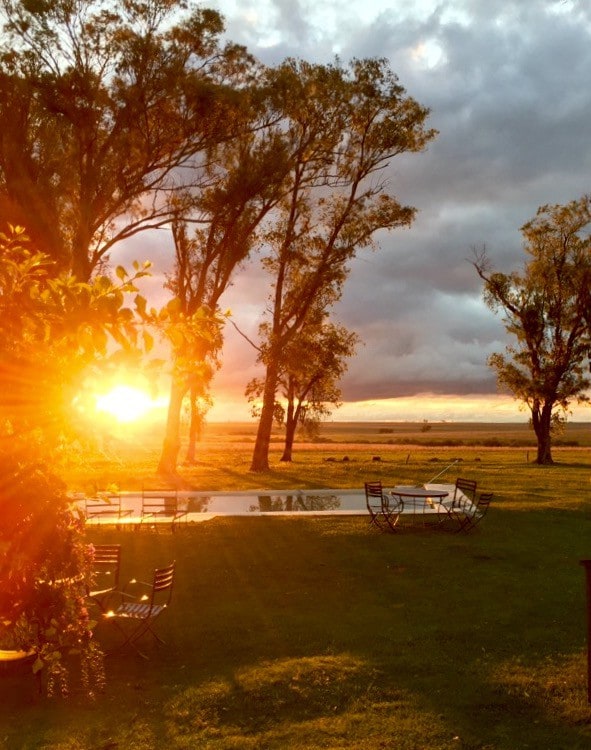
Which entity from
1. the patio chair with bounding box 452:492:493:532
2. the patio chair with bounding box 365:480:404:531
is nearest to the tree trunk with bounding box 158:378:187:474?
the patio chair with bounding box 365:480:404:531

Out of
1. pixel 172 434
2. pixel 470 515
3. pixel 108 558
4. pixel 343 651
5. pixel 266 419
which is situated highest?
pixel 266 419

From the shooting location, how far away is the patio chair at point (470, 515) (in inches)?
715

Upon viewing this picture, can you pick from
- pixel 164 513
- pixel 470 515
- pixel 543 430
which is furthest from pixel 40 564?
pixel 543 430

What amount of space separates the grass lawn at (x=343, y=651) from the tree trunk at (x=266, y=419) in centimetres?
1664

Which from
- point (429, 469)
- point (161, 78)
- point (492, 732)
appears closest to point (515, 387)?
point (429, 469)

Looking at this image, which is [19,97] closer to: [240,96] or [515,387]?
[240,96]

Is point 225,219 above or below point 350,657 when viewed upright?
above

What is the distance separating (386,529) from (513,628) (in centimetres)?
779

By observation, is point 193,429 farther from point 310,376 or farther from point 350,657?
point 350,657

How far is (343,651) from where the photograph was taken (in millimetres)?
9242

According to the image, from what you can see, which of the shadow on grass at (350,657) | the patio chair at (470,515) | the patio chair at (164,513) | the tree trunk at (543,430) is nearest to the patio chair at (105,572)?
the shadow on grass at (350,657)

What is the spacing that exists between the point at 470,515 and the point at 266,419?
640 inches

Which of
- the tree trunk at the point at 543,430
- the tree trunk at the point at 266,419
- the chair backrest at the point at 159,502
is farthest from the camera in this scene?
the tree trunk at the point at 543,430

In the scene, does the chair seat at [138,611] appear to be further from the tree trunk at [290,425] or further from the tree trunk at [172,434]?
the tree trunk at [290,425]
